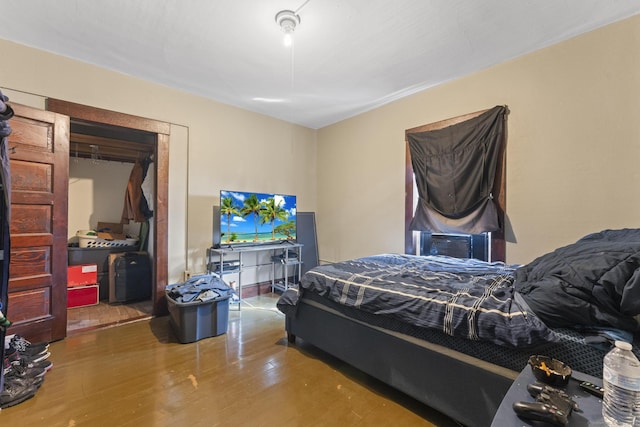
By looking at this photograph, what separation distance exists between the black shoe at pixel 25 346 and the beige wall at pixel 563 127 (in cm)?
352

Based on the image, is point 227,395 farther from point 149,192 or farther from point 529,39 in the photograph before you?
point 529,39

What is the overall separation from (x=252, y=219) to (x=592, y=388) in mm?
3280

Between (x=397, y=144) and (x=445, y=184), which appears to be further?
(x=397, y=144)

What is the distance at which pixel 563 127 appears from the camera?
7.79 ft

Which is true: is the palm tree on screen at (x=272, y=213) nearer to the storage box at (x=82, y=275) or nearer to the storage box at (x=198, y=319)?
the storage box at (x=198, y=319)

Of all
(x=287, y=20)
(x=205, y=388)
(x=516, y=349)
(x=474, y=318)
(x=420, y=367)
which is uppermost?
(x=287, y=20)

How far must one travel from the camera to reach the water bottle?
691 millimetres

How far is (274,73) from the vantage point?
9.50 feet

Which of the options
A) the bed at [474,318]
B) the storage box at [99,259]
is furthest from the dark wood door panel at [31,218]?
the bed at [474,318]

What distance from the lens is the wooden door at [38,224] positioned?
2.27 m

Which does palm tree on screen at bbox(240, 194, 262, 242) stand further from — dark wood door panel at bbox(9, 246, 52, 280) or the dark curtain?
the dark curtain

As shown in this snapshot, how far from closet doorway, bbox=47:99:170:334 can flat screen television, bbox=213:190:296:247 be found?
63 cm

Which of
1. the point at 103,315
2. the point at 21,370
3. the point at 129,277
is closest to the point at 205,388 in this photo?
the point at 21,370

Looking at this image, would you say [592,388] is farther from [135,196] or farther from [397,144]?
[135,196]
